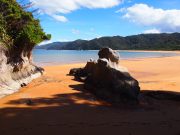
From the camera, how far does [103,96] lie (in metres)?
9.88

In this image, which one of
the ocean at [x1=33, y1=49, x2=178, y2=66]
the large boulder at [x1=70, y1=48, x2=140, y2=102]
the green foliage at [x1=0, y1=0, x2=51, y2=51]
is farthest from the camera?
the ocean at [x1=33, y1=49, x2=178, y2=66]

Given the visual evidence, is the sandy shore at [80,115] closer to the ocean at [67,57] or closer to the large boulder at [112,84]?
the large boulder at [112,84]

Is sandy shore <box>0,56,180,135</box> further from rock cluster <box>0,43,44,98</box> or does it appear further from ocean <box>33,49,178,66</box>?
ocean <box>33,49,178,66</box>

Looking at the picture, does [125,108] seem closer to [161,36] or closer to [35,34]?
[35,34]

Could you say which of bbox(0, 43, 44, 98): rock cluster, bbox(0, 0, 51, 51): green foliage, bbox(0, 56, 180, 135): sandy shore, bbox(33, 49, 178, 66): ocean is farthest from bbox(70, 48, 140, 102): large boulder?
bbox(33, 49, 178, 66): ocean

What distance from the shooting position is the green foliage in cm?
1155

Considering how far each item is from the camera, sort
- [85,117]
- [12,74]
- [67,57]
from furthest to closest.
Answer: [67,57], [12,74], [85,117]

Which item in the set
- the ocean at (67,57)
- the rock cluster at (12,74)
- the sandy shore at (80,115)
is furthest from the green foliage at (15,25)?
the ocean at (67,57)

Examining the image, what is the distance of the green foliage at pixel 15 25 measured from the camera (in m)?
11.5

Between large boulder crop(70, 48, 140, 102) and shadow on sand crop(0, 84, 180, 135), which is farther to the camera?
large boulder crop(70, 48, 140, 102)

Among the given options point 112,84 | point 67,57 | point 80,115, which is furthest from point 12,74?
point 67,57

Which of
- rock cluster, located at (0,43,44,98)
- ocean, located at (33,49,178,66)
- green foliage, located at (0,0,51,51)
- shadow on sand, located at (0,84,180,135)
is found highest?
green foliage, located at (0,0,51,51)

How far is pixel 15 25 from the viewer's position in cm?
1224

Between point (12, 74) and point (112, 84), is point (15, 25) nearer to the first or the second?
point (12, 74)
